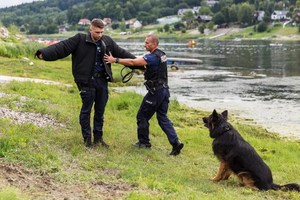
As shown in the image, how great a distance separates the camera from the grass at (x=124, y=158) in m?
6.34

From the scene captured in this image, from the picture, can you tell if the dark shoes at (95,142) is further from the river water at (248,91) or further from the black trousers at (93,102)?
the river water at (248,91)

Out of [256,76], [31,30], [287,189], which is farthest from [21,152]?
[31,30]

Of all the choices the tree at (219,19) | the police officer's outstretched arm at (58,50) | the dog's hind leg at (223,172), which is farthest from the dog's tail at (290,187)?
the tree at (219,19)

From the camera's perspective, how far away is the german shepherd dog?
283 inches

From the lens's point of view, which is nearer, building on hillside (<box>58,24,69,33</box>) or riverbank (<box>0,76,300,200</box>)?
riverbank (<box>0,76,300,200</box>)

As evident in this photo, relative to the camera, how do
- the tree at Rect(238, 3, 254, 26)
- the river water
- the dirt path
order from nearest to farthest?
the dirt path, the river water, the tree at Rect(238, 3, 254, 26)

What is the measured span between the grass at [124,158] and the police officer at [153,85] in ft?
1.48

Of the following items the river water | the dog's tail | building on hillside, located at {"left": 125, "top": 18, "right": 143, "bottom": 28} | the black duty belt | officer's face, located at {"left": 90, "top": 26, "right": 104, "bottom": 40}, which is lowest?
building on hillside, located at {"left": 125, "top": 18, "right": 143, "bottom": 28}

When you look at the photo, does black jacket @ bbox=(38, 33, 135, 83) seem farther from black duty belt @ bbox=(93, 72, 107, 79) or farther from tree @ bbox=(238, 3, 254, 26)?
tree @ bbox=(238, 3, 254, 26)

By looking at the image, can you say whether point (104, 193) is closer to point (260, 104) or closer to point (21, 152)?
point (21, 152)

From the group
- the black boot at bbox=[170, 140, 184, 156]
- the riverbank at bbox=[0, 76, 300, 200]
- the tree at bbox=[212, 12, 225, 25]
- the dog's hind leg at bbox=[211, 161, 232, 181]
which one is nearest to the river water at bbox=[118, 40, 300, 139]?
the riverbank at bbox=[0, 76, 300, 200]

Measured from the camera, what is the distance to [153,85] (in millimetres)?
8469

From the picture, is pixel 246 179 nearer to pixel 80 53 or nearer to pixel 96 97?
pixel 96 97

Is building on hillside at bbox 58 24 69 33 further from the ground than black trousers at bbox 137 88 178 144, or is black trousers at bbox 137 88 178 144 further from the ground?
black trousers at bbox 137 88 178 144
